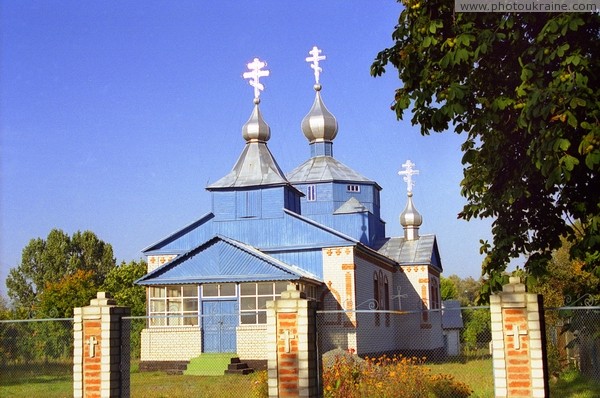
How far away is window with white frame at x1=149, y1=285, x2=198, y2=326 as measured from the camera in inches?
1063

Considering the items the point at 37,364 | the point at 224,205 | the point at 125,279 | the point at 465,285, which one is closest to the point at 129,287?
the point at 125,279

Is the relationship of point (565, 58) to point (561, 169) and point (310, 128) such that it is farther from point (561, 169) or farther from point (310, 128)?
point (310, 128)

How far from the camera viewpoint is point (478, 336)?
3819 centimetres

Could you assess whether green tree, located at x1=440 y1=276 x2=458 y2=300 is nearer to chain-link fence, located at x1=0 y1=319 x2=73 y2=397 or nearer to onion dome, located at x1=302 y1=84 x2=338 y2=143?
onion dome, located at x1=302 y1=84 x2=338 y2=143

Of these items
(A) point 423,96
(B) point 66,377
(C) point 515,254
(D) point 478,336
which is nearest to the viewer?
(A) point 423,96

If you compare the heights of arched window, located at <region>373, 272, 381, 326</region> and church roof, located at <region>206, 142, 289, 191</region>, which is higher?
church roof, located at <region>206, 142, 289, 191</region>

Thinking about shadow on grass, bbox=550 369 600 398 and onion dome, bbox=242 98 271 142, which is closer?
shadow on grass, bbox=550 369 600 398

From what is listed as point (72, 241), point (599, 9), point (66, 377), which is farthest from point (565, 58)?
point (72, 241)

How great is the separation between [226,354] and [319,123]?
57.8 feet

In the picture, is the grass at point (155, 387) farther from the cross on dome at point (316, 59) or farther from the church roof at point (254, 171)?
the cross on dome at point (316, 59)

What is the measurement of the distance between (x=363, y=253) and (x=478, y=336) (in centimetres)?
1062

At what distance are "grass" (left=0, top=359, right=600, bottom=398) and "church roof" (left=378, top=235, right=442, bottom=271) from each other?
1376 centimetres

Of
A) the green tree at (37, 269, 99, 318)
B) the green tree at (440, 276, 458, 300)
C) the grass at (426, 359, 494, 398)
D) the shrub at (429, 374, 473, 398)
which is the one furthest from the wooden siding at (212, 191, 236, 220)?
the green tree at (440, 276, 458, 300)

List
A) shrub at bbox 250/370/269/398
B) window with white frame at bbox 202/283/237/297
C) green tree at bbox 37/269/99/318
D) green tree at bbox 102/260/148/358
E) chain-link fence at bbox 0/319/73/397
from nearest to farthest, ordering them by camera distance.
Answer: shrub at bbox 250/370/269/398 < chain-link fence at bbox 0/319/73/397 < window with white frame at bbox 202/283/237/297 < green tree at bbox 37/269/99/318 < green tree at bbox 102/260/148/358
